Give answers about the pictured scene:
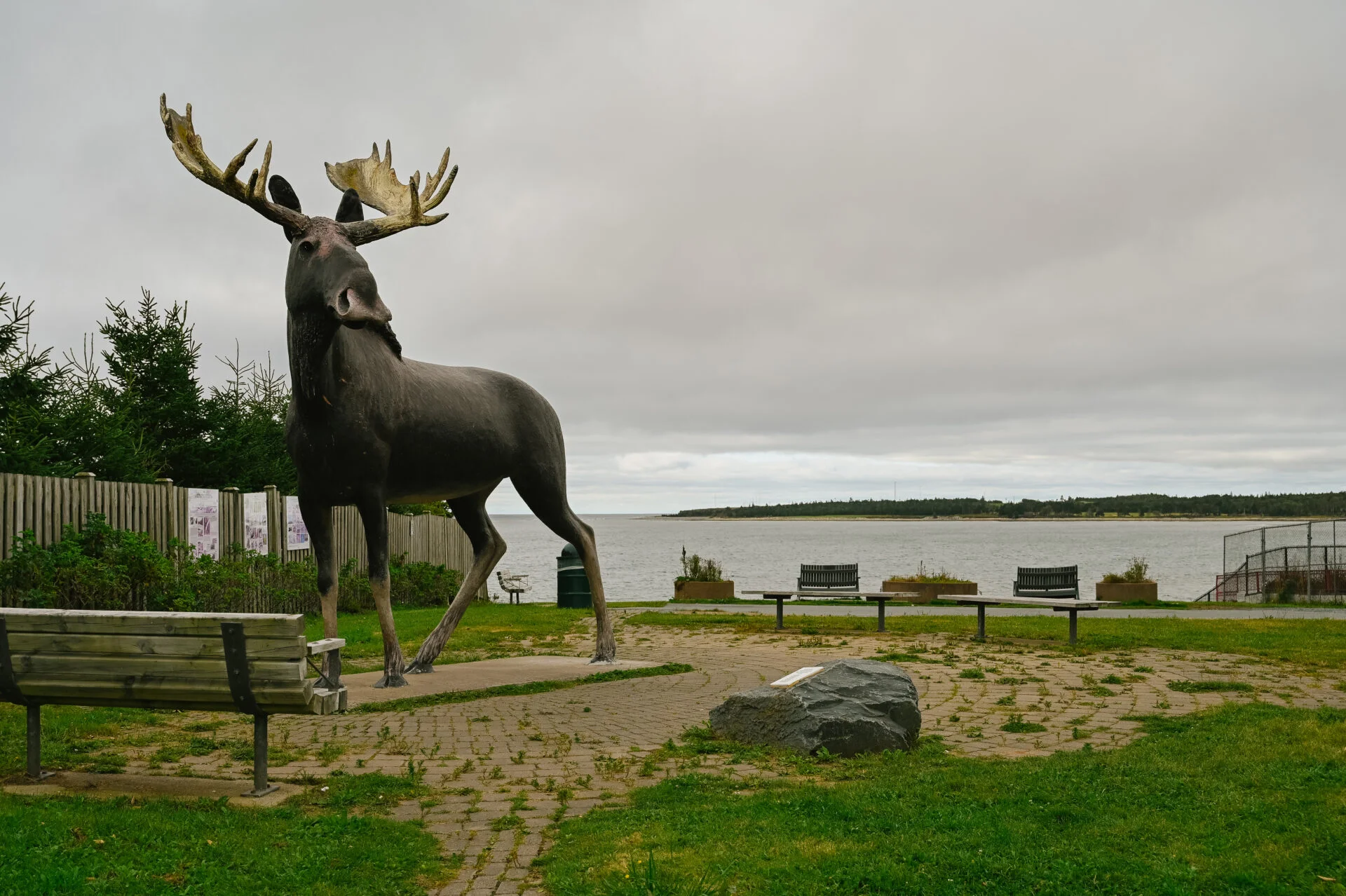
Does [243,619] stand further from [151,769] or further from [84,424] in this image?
[84,424]

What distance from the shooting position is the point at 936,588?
81.8ft

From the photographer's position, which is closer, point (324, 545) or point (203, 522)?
point (324, 545)

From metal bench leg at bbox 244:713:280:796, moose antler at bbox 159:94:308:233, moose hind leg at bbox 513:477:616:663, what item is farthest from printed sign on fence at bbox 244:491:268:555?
metal bench leg at bbox 244:713:280:796

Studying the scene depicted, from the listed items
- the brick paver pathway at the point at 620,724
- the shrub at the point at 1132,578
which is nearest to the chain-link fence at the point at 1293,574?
the shrub at the point at 1132,578

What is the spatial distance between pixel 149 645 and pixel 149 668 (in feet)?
0.36

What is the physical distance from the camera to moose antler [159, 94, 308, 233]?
24.1 feet

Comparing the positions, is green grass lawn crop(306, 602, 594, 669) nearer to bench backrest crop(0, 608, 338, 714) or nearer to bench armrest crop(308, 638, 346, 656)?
bench armrest crop(308, 638, 346, 656)

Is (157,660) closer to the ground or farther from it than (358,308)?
closer to the ground

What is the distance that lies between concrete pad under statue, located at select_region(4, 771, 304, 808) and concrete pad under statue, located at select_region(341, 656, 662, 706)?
2.19 meters

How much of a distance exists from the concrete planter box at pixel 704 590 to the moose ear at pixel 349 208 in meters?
17.0

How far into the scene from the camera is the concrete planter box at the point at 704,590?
24250 millimetres

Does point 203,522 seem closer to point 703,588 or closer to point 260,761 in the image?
point 260,761

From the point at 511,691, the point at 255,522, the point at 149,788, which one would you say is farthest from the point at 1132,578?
the point at 149,788

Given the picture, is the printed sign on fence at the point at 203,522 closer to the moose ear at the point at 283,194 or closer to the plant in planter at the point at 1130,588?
the moose ear at the point at 283,194
